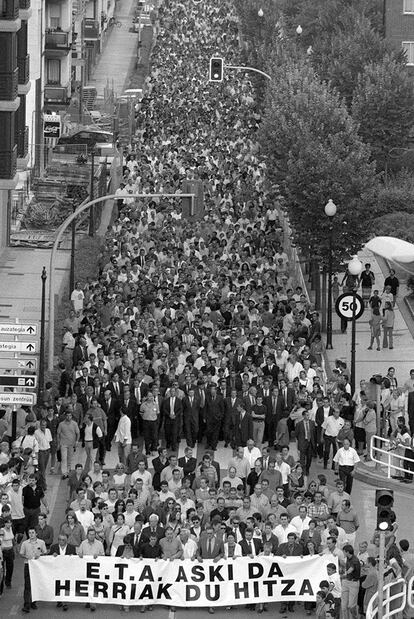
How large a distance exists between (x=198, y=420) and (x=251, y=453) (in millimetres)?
4275

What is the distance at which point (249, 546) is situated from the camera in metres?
33.6

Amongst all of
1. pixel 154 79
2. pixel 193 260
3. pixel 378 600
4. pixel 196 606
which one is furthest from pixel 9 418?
pixel 154 79

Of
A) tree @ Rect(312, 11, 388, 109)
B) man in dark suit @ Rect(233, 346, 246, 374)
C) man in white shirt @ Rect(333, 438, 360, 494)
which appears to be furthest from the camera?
tree @ Rect(312, 11, 388, 109)

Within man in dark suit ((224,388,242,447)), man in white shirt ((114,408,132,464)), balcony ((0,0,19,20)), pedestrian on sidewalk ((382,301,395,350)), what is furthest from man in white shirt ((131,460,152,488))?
balcony ((0,0,19,20))

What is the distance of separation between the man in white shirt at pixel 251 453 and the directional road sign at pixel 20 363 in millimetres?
5434

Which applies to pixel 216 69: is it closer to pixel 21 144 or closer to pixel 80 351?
pixel 21 144

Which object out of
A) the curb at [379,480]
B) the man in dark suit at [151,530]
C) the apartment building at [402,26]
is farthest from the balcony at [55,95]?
the man in dark suit at [151,530]

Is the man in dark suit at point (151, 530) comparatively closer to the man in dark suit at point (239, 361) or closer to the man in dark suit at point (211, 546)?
the man in dark suit at point (211, 546)

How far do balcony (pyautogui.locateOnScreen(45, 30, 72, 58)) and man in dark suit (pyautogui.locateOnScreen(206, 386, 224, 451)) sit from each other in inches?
2013

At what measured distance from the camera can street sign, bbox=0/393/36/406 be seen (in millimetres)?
41188

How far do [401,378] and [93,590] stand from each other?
17.4 meters

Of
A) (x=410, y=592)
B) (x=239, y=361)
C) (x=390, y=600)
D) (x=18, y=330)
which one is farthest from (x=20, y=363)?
(x=390, y=600)

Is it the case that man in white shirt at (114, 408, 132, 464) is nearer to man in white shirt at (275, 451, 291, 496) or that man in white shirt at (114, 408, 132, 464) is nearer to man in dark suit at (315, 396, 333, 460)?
man in dark suit at (315, 396, 333, 460)

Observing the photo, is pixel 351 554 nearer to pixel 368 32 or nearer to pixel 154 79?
pixel 368 32
